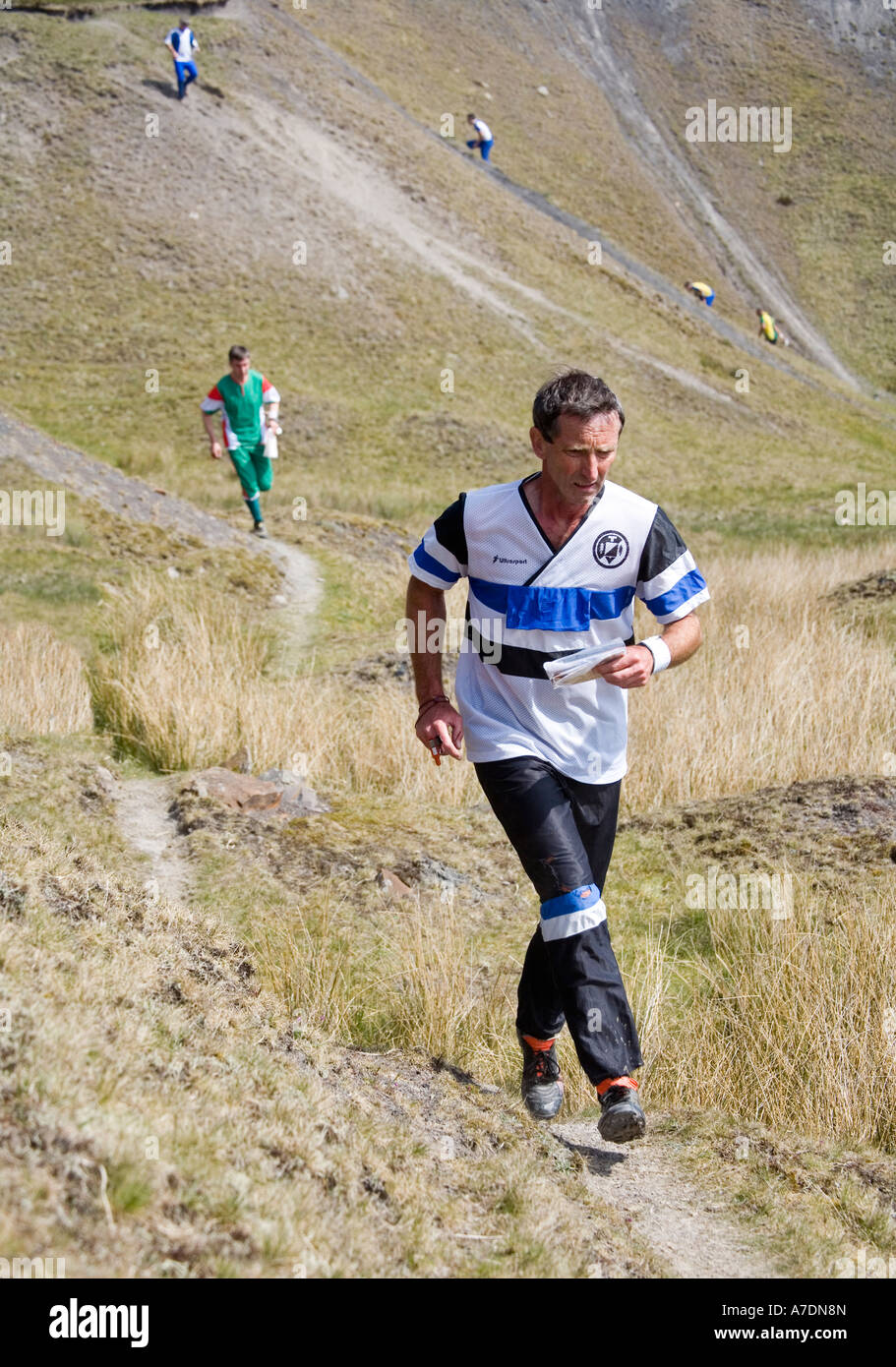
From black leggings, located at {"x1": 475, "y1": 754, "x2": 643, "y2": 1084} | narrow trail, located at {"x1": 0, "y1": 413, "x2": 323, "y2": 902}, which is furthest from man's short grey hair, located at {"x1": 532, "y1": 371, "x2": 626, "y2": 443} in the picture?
narrow trail, located at {"x1": 0, "y1": 413, "x2": 323, "y2": 902}

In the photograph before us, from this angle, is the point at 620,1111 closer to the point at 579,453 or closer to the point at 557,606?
the point at 557,606

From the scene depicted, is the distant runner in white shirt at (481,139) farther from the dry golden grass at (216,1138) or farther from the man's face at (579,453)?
the dry golden grass at (216,1138)

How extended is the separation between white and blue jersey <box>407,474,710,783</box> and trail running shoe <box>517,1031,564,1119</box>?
946mm

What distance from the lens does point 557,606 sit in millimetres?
4102

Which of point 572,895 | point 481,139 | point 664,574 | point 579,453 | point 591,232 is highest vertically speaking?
Result: point 481,139

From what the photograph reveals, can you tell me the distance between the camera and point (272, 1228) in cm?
253

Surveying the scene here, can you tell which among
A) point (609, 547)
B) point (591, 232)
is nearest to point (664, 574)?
point (609, 547)

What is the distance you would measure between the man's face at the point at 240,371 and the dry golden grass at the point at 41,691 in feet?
20.2

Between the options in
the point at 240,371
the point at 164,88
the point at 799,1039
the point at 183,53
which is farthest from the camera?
the point at 164,88

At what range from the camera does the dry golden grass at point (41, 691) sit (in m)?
8.76

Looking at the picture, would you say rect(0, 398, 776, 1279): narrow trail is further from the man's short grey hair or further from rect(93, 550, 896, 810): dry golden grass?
the man's short grey hair

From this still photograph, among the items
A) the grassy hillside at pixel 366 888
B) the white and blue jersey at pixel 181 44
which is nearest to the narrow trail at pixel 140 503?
the grassy hillside at pixel 366 888

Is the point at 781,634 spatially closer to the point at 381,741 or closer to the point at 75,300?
the point at 381,741

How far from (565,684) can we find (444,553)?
0.71 metres
